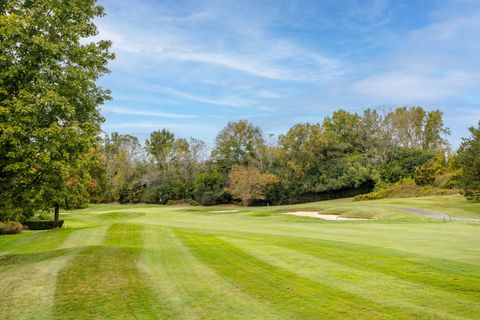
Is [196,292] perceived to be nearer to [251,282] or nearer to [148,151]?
[251,282]

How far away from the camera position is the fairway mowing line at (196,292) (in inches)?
245

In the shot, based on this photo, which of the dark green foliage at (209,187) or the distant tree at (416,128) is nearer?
the dark green foliage at (209,187)

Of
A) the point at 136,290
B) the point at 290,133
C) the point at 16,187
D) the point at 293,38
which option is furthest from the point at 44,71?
the point at 290,133

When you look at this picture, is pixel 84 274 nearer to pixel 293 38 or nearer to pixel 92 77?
pixel 92 77

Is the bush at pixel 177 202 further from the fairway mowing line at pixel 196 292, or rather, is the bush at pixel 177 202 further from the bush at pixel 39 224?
the fairway mowing line at pixel 196 292

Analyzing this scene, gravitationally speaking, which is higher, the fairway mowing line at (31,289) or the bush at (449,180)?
the bush at (449,180)

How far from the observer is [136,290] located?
7656 millimetres

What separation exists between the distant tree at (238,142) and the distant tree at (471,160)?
4535 cm

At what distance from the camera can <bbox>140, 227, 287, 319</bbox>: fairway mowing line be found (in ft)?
20.4

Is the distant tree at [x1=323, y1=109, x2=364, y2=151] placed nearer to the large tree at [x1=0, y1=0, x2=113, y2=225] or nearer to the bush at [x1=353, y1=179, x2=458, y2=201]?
the bush at [x1=353, y1=179, x2=458, y2=201]

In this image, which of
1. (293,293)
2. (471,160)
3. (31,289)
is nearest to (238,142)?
(471,160)

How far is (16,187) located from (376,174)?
62.5 meters

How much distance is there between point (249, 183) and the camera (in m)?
66.6

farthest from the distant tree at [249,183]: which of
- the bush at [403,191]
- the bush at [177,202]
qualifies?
the bush at [403,191]
